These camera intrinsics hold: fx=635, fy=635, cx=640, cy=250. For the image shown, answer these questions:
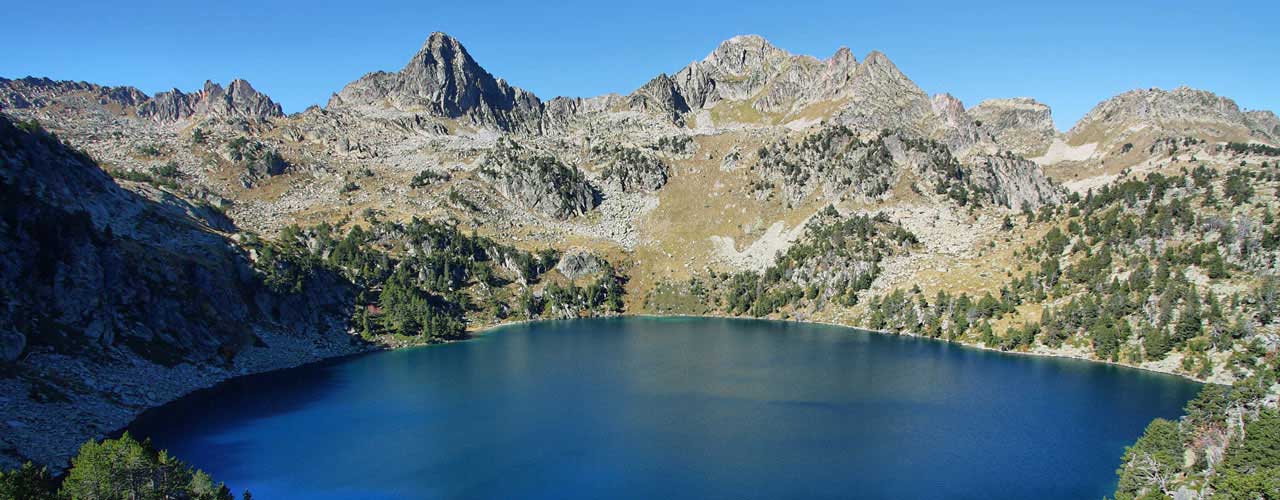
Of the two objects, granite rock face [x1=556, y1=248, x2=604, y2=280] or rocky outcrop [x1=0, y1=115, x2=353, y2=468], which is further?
granite rock face [x1=556, y1=248, x2=604, y2=280]

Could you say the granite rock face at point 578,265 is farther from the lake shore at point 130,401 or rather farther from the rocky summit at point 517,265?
the lake shore at point 130,401

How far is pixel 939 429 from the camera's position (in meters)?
67.2

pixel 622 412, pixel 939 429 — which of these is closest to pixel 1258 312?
pixel 939 429

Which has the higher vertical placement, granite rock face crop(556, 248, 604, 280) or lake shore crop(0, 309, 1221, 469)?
granite rock face crop(556, 248, 604, 280)

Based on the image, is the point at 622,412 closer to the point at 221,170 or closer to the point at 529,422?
the point at 529,422

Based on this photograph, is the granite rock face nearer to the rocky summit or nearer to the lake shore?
the rocky summit

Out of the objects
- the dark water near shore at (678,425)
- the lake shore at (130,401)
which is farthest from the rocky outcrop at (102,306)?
the dark water near shore at (678,425)

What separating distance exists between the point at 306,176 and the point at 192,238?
306ft

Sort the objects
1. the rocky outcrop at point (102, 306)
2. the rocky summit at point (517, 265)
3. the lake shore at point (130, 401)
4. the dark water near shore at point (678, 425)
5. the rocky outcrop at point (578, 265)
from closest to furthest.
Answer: the dark water near shore at point (678, 425), the lake shore at point (130, 401), the rocky outcrop at point (102, 306), the rocky summit at point (517, 265), the rocky outcrop at point (578, 265)

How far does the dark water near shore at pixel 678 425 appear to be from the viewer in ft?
177

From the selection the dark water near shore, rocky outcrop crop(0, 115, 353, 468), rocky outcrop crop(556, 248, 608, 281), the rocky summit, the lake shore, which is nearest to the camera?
the dark water near shore

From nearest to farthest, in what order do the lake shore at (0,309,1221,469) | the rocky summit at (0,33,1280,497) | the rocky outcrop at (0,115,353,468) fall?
the lake shore at (0,309,1221,469), the rocky outcrop at (0,115,353,468), the rocky summit at (0,33,1280,497)

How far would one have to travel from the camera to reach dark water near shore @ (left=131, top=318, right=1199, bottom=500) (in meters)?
54.1

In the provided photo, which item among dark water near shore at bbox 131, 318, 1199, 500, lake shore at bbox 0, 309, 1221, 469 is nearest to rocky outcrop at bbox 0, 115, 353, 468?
lake shore at bbox 0, 309, 1221, 469
